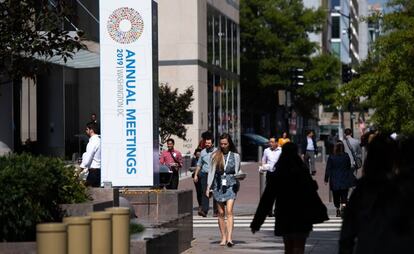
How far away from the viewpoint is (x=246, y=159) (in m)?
64.7

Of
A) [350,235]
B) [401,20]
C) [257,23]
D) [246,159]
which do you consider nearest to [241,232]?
[401,20]

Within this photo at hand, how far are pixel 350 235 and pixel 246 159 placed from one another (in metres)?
57.2

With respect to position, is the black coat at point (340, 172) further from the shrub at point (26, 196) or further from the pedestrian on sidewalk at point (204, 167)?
the shrub at point (26, 196)

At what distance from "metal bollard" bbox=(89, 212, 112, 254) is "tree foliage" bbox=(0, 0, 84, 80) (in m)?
3.87

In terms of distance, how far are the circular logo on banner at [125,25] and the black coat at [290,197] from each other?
6609 millimetres

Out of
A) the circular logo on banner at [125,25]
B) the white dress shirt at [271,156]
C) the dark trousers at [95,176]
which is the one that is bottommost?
the dark trousers at [95,176]

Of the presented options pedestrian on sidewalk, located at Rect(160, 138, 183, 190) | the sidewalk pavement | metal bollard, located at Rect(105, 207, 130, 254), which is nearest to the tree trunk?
the sidewalk pavement

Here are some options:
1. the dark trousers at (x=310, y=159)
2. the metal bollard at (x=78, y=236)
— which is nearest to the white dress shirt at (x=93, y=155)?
the metal bollard at (x=78, y=236)

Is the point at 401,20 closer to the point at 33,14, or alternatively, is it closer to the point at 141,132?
the point at 141,132

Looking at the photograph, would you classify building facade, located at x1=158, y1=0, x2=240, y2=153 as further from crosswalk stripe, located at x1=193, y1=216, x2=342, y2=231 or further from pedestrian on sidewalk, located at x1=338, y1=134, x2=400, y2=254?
pedestrian on sidewalk, located at x1=338, y1=134, x2=400, y2=254

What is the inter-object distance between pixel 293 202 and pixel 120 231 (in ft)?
7.13

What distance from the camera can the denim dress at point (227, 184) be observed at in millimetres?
17297

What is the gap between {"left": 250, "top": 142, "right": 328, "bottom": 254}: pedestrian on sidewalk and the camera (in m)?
11.9

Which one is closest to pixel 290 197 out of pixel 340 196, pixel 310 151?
pixel 340 196
